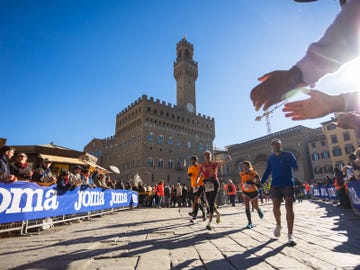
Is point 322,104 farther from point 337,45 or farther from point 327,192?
point 327,192

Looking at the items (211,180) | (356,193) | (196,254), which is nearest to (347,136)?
(356,193)

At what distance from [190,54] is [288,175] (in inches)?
1843

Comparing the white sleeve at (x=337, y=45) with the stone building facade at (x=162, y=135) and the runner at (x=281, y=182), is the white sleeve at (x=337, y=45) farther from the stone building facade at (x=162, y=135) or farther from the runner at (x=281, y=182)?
Answer: the stone building facade at (x=162, y=135)

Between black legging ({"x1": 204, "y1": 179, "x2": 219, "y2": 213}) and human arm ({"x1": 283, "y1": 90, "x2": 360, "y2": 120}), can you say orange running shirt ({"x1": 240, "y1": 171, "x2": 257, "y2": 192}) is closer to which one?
black legging ({"x1": 204, "y1": 179, "x2": 219, "y2": 213})

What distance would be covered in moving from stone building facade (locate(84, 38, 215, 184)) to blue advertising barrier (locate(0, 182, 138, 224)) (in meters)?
26.5

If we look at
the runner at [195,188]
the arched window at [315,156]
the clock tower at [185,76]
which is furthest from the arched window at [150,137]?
the runner at [195,188]

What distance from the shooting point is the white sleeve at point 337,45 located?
1.04 meters

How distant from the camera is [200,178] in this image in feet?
18.6

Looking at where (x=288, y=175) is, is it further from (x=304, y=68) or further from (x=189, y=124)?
(x=189, y=124)

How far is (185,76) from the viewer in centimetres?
4372

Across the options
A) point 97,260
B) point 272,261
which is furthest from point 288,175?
point 97,260

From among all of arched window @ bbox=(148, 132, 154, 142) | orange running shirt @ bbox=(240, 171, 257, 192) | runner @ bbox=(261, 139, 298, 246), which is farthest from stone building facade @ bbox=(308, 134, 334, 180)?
runner @ bbox=(261, 139, 298, 246)

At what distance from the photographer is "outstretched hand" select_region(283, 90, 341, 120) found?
1275 millimetres

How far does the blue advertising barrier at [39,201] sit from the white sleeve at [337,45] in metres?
5.38
